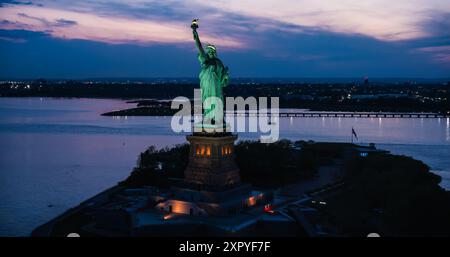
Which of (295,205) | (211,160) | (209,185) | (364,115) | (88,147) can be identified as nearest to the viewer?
(209,185)

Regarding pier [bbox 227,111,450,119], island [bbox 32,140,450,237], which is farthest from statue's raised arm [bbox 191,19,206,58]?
pier [bbox 227,111,450,119]

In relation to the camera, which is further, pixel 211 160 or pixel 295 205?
pixel 295 205

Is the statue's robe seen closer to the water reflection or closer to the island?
the island

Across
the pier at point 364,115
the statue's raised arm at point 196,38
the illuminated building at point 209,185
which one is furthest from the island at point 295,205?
the pier at point 364,115

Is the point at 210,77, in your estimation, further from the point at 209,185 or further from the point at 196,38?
the point at 209,185

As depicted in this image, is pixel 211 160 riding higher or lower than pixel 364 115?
lower

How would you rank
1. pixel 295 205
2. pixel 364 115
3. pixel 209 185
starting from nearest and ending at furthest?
pixel 209 185, pixel 295 205, pixel 364 115

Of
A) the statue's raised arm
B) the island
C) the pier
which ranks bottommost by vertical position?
the island

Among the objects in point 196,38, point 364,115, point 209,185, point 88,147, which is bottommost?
point 88,147

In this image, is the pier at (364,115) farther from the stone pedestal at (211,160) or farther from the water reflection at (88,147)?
the stone pedestal at (211,160)

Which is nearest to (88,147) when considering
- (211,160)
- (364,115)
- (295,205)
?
(295,205)
